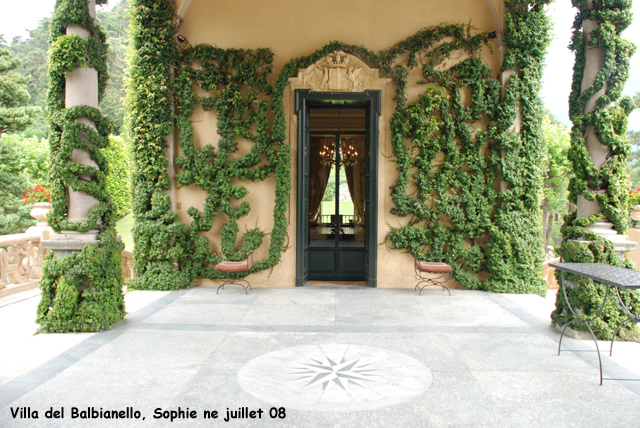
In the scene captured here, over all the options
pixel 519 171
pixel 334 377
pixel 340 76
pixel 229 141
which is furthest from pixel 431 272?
pixel 229 141

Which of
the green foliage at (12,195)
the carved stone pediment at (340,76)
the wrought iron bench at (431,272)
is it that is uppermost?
the carved stone pediment at (340,76)

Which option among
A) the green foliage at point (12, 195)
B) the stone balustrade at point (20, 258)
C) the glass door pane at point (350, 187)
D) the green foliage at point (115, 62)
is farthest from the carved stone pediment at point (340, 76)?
the green foliage at point (115, 62)

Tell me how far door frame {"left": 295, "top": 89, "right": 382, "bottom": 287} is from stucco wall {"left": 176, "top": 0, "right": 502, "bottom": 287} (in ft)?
0.44

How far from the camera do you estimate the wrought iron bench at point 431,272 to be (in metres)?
6.48

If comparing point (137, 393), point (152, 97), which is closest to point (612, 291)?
point (137, 393)

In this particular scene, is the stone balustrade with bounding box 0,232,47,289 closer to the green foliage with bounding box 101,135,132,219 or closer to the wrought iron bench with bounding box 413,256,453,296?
the wrought iron bench with bounding box 413,256,453,296

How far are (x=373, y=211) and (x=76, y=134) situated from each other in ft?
15.1

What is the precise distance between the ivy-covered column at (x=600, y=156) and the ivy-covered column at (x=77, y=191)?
546 centimetres

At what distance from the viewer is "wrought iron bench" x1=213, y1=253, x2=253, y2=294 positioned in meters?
6.52

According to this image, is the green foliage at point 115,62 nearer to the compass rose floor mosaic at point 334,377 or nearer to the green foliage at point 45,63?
the green foliage at point 45,63

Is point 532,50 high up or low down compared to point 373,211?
up

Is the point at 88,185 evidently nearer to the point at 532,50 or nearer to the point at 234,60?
the point at 234,60

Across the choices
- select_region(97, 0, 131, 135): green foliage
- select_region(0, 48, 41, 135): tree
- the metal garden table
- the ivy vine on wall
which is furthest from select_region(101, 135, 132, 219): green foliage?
the metal garden table

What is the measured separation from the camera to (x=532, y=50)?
6.48 meters
